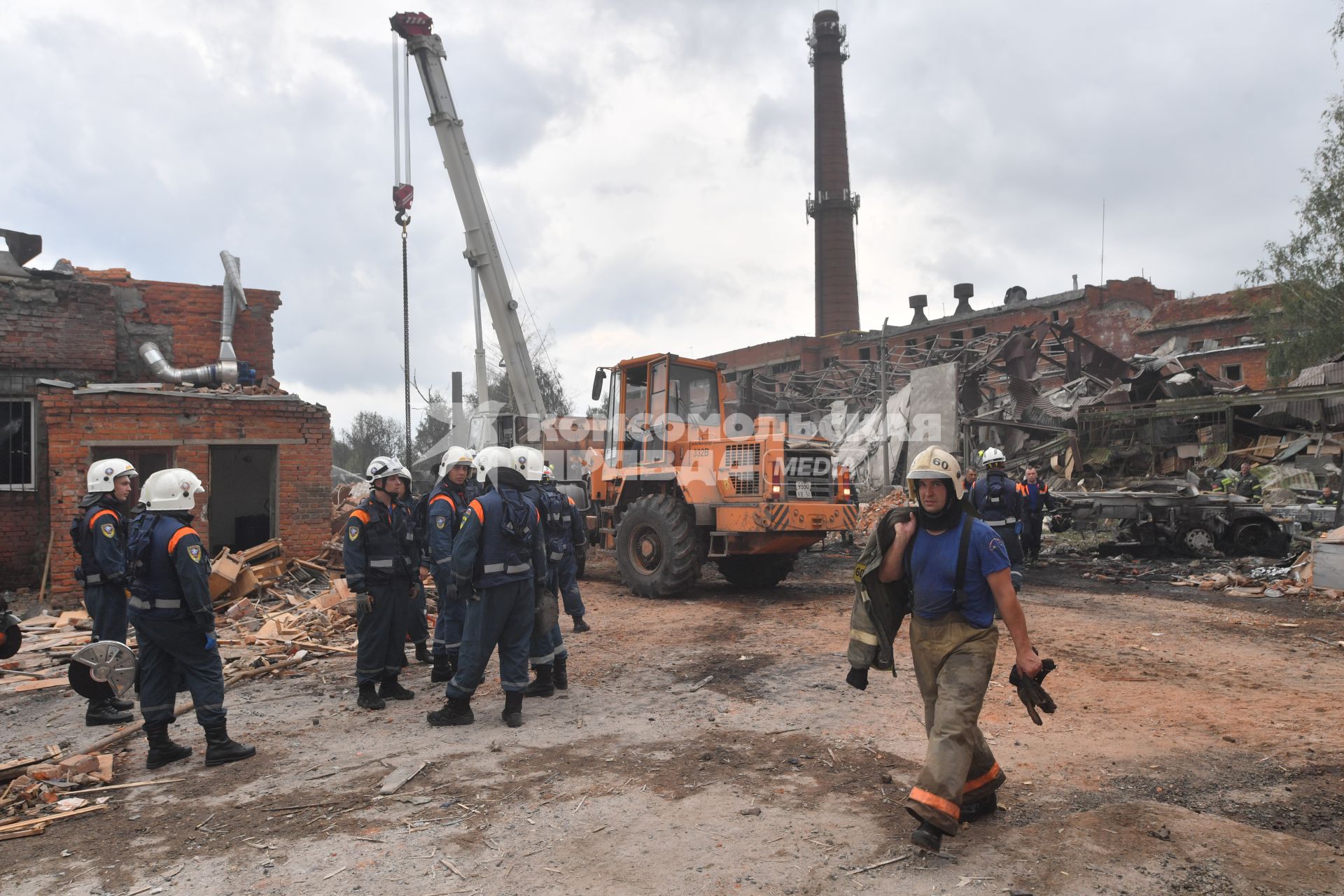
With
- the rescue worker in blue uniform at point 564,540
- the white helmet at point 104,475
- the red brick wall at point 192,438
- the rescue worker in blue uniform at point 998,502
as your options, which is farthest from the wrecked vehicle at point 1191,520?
the white helmet at point 104,475

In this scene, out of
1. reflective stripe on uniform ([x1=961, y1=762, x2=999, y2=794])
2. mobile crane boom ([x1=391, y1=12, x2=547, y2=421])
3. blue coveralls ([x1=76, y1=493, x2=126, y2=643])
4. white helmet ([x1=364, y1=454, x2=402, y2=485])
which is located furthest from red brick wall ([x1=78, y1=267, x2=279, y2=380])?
reflective stripe on uniform ([x1=961, y1=762, x2=999, y2=794])

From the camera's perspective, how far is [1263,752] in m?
4.81

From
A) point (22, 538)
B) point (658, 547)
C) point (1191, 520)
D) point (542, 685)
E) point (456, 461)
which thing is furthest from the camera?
point (1191, 520)

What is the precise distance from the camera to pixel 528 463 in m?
7.06

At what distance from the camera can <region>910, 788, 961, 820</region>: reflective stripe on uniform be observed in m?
3.41

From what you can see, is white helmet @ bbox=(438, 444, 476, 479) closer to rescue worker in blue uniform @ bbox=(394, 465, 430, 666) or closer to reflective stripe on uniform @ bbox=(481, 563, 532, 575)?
rescue worker in blue uniform @ bbox=(394, 465, 430, 666)

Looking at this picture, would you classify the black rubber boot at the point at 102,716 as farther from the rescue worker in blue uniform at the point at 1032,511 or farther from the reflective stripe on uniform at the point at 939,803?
the rescue worker in blue uniform at the point at 1032,511

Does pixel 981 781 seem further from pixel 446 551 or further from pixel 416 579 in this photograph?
pixel 446 551

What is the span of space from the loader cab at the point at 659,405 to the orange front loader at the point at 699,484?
0.04 feet

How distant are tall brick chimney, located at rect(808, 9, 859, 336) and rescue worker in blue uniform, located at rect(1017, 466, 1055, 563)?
27372 millimetres

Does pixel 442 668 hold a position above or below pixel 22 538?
below

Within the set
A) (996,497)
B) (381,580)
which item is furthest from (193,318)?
(996,497)

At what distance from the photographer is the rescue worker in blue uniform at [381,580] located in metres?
6.11

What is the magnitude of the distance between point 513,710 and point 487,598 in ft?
2.49
